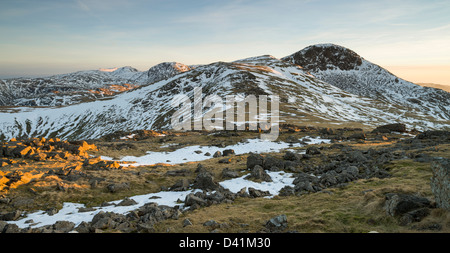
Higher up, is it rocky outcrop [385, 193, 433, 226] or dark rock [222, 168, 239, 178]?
rocky outcrop [385, 193, 433, 226]

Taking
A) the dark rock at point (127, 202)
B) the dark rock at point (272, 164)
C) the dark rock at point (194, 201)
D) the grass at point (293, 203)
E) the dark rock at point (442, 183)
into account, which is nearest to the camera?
the dark rock at point (442, 183)

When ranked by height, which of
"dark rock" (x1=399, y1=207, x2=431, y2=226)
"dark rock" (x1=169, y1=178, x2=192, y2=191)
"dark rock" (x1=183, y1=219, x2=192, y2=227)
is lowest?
"dark rock" (x1=169, y1=178, x2=192, y2=191)

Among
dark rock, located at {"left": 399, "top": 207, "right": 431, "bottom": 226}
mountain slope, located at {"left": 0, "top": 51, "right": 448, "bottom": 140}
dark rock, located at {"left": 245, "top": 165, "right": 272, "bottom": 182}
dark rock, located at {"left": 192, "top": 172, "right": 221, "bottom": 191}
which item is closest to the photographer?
dark rock, located at {"left": 399, "top": 207, "right": 431, "bottom": 226}

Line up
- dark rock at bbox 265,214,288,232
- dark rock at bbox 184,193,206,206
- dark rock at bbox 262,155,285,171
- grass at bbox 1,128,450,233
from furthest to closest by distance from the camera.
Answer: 1. dark rock at bbox 262,155,285,171
2. dark rock at bbox 184,193,206,206
3. dark rock at bbox 265,214,288,232
4. grass at bbox 1,128,450,233

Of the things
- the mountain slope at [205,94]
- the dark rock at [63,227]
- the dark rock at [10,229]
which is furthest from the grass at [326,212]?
the mountain slope at [205,94]

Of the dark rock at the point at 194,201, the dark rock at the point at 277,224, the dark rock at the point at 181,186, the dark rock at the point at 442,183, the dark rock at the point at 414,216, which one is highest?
the dark rock at the point at 442,183

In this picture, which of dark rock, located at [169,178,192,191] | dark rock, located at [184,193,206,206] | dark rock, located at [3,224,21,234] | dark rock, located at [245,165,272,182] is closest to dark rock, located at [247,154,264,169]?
dark rock, located at [245,165,272,182]

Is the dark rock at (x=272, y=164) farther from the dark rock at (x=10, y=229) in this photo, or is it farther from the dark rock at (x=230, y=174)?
the dark rock at (x=10, y=229)

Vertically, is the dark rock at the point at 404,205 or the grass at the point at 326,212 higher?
the dark rock at the point at 404,205

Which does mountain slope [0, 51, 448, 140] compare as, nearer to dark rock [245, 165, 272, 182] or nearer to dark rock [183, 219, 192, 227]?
dark rock [245, 165, 272, 182]

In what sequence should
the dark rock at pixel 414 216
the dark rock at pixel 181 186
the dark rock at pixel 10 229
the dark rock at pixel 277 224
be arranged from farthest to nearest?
the dark rock at pixel 181 186
the dark rock at pixel 10 229
the dark rock at pixel 277 224
the dark rock at pixel 414 216

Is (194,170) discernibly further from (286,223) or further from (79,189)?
(286,223)

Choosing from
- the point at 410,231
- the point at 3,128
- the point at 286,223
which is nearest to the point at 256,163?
the point at 286,223
